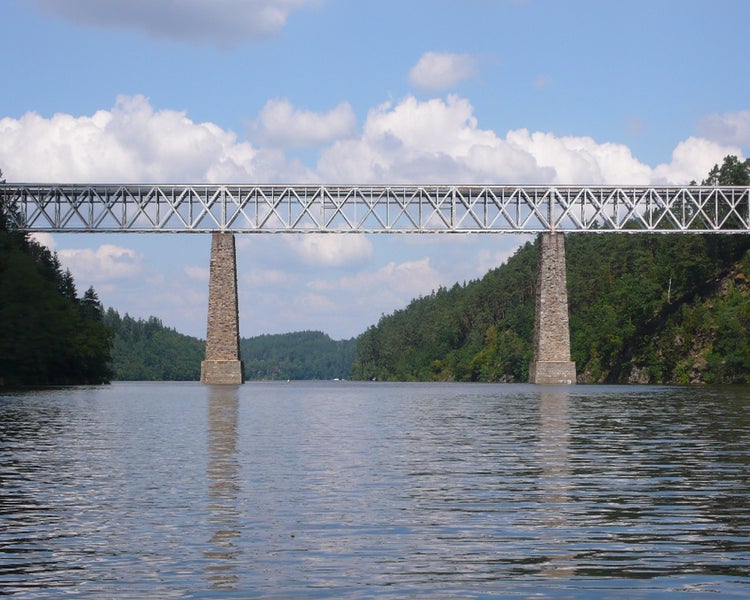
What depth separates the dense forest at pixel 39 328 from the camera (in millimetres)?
83250

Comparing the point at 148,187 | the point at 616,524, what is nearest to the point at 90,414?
the point at 616,524

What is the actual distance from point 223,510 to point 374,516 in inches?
94.2

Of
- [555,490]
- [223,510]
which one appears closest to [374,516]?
[223,510]

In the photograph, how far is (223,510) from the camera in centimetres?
1800

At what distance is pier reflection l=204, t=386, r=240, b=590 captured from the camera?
12894 millimetres

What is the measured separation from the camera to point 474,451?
30266mm

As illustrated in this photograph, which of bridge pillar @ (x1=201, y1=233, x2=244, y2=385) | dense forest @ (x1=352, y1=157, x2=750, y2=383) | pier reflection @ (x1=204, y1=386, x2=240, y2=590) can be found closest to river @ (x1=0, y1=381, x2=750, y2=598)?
pier reflection @ (x1=204, y1=386, x2=240, y2=590)

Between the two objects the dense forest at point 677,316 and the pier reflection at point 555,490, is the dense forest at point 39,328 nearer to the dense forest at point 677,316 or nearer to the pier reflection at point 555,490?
the pier reflection at point 555,490

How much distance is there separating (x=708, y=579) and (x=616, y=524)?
396 centimetres

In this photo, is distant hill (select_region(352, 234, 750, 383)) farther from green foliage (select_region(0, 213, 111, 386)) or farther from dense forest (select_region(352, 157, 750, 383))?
green foliage (select_region(0, 213, 111, 386))

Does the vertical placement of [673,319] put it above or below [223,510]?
above

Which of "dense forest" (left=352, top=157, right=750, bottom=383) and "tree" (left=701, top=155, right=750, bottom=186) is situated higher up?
"tree" (left=701, top=155, right=750, bottom=186)

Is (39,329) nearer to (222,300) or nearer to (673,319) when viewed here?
(222,300)

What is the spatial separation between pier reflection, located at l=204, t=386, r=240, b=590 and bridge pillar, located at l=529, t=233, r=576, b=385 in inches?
2827
